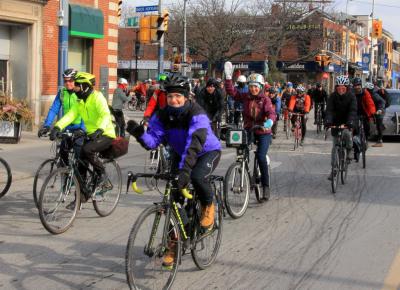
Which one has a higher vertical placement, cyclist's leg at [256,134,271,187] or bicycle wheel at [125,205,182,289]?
cyclist's leg at [256,134,271,187]

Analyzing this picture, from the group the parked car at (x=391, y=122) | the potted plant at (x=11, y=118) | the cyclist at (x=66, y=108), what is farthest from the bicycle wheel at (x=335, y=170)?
the parked car at (x=391, y=122)

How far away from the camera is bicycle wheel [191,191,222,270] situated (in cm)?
556

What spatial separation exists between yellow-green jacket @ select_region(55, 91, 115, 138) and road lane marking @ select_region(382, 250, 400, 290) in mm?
3657

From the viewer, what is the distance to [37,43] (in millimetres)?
19062

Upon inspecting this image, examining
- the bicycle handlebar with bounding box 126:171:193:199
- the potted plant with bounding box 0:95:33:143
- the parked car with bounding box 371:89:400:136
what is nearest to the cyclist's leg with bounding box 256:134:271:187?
the bicycle handlebar with bounding box 126:171:193:199

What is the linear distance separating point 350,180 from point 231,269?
20.1 feet

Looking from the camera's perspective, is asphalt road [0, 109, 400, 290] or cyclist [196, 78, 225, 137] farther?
cyclist [196, 78, 225, 137]

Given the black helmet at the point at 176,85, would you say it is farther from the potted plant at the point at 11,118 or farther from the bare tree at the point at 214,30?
the bare tree at the point at 214,30

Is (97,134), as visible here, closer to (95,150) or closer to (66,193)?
(95,150)

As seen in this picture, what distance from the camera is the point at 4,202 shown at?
8961 mm

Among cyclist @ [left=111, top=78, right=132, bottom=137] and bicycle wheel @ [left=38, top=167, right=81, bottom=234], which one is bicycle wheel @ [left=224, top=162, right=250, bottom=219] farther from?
cyclist @ [left=111, top=78, right=132, bottom=137]

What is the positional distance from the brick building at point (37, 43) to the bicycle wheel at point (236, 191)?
11555 millimetres

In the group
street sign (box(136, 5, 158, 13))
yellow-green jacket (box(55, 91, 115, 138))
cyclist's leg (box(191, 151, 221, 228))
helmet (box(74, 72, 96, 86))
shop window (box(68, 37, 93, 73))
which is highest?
street sign (box(136, 5, 158, 13))

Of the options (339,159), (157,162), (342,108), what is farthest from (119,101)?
(339,159)
